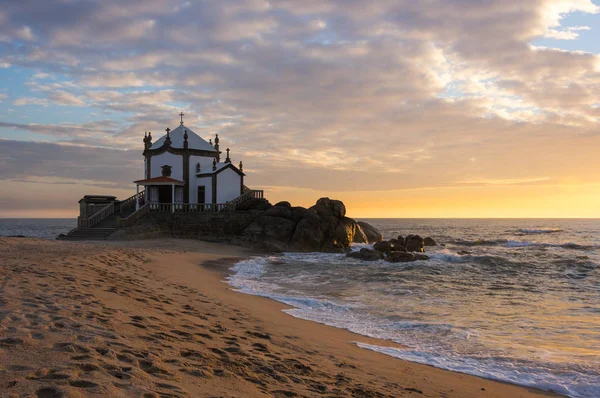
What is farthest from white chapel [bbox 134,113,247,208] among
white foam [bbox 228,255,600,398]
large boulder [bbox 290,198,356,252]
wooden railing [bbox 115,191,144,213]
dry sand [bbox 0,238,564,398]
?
dry sand [bbox 0,238,564,398]

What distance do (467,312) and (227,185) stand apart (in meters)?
33.6

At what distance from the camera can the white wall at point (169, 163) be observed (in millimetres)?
44062

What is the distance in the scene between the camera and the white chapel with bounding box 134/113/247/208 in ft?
141

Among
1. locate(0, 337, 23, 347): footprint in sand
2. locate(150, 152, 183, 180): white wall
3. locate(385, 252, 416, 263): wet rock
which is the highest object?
locate(150, 152, 183, 180): white wall

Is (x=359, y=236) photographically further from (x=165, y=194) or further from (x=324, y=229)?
(x=165, y=194)

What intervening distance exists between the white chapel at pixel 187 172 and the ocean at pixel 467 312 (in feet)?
62.6

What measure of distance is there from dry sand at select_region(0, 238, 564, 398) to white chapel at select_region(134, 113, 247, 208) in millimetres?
31759

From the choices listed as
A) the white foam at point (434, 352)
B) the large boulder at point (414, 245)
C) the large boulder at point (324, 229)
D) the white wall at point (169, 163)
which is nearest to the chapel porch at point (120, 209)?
the white wall at point (169, 163)

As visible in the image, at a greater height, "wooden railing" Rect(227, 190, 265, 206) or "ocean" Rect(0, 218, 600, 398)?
"wooden railing" Rect(227, 190, 265, 206)

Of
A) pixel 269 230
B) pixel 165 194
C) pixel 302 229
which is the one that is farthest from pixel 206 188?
pixel 302 229

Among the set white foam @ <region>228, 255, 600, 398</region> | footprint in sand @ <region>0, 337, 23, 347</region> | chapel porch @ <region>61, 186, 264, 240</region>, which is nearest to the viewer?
footprint in sand @ <region>0, 337, 23, 347</region>

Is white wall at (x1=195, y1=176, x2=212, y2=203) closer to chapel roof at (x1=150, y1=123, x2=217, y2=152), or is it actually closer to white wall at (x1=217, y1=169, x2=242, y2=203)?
white wall at (x1=217, y1=169, x2=242, y2=203)

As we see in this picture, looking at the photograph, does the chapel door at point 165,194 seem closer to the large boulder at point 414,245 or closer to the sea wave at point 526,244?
the large boulder at point 414,245

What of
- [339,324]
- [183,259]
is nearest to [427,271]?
[183,259]
